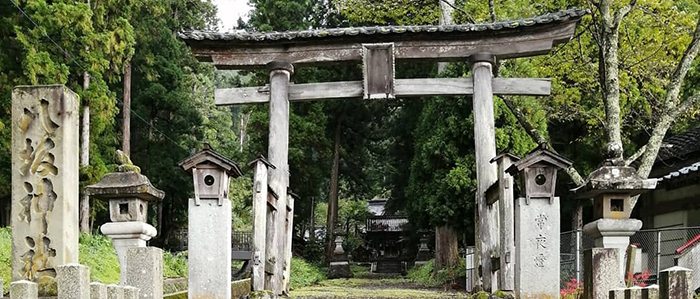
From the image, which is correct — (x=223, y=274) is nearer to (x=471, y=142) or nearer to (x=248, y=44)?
(x=248, y=44)

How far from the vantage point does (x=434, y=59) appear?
40.2 ft

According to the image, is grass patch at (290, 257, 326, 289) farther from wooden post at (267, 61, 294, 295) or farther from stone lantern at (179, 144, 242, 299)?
stone lantern at (179, 144, 242, 299)

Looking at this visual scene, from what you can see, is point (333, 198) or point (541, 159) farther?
point (333, 198)

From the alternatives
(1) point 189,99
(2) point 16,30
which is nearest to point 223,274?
(2) point 16,30

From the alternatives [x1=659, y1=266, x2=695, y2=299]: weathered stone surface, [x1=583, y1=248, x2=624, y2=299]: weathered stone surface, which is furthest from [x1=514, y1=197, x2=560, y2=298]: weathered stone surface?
[x1=659, y1=266, x2=695, y2=299]: weathered stone surface

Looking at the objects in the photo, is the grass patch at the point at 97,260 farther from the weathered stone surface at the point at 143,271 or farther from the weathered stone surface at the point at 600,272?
the weathered stone surface at the point at 600,272

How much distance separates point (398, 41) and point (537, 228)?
4.26 metres

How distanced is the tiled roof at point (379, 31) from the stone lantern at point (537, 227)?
311cm

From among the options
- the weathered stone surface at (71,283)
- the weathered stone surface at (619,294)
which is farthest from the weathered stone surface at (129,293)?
the weathered stone surface at (619,294)

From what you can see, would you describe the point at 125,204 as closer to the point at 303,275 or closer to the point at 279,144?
the point at 279,144

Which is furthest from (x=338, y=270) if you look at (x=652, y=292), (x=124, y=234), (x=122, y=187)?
(x=652, y=292)

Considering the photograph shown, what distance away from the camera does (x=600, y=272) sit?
24.3 ft

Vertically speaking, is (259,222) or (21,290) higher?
(259,222)

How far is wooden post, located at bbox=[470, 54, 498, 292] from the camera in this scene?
10891 mm
